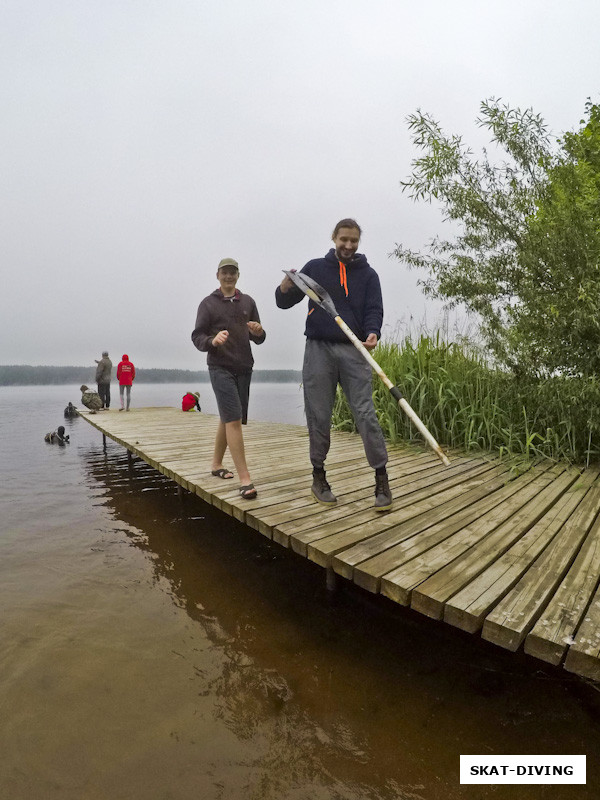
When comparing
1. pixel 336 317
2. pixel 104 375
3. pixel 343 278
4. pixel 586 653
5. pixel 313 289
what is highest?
pixel 343 278

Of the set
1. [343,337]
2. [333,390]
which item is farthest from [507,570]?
[343,337]

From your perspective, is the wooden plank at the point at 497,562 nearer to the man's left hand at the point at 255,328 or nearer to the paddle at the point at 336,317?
the paddle at the point at 336,317

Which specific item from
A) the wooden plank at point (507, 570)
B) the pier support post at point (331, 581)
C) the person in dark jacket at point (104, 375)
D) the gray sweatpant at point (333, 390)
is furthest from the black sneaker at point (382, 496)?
the person in dark jacket at point (104, 375)

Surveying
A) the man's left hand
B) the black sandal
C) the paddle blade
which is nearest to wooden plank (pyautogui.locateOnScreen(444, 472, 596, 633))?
the paddle blade

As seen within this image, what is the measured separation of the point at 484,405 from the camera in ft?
17.3

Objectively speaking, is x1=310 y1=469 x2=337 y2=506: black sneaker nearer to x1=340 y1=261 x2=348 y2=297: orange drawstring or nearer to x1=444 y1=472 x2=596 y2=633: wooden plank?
x1=444 y1=472 x2=596 y2=633: wooden plank

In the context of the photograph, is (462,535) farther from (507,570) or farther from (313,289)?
(313,289)

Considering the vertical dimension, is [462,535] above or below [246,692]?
above

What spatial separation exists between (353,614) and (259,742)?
1208 millimetres

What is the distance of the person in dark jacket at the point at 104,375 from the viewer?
14.3 metres

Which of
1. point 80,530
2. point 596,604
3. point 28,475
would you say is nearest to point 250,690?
point 596,604

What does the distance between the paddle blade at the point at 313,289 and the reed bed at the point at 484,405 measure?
2.91m

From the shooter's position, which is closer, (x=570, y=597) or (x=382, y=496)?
(x=570, y=597)

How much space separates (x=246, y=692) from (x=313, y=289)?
2382 mm
